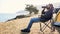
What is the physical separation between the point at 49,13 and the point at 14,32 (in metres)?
1.62

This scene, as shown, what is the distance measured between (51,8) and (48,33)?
0.96 meters

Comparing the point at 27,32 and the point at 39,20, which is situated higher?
the point at 39,20

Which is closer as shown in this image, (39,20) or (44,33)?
(39,20)

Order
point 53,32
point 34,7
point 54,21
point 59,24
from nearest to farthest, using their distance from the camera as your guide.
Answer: point 59,24 < point 54,21 < point 53,32 < point 34,7

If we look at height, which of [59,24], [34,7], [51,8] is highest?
[51,8]

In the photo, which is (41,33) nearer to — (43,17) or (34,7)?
(43,17)

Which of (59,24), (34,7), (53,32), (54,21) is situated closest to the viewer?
(59,24)

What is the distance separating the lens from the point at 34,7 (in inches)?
731

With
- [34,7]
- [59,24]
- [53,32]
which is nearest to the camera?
[59,24]

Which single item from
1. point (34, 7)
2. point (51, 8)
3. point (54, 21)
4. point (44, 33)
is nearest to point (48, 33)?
point (44, 33)

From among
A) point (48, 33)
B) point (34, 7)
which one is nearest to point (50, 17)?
point (48, 33)

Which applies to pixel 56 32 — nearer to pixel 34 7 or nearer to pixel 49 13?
pixel 49 13

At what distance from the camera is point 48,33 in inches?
233

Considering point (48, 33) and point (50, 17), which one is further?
point (48, 33)
